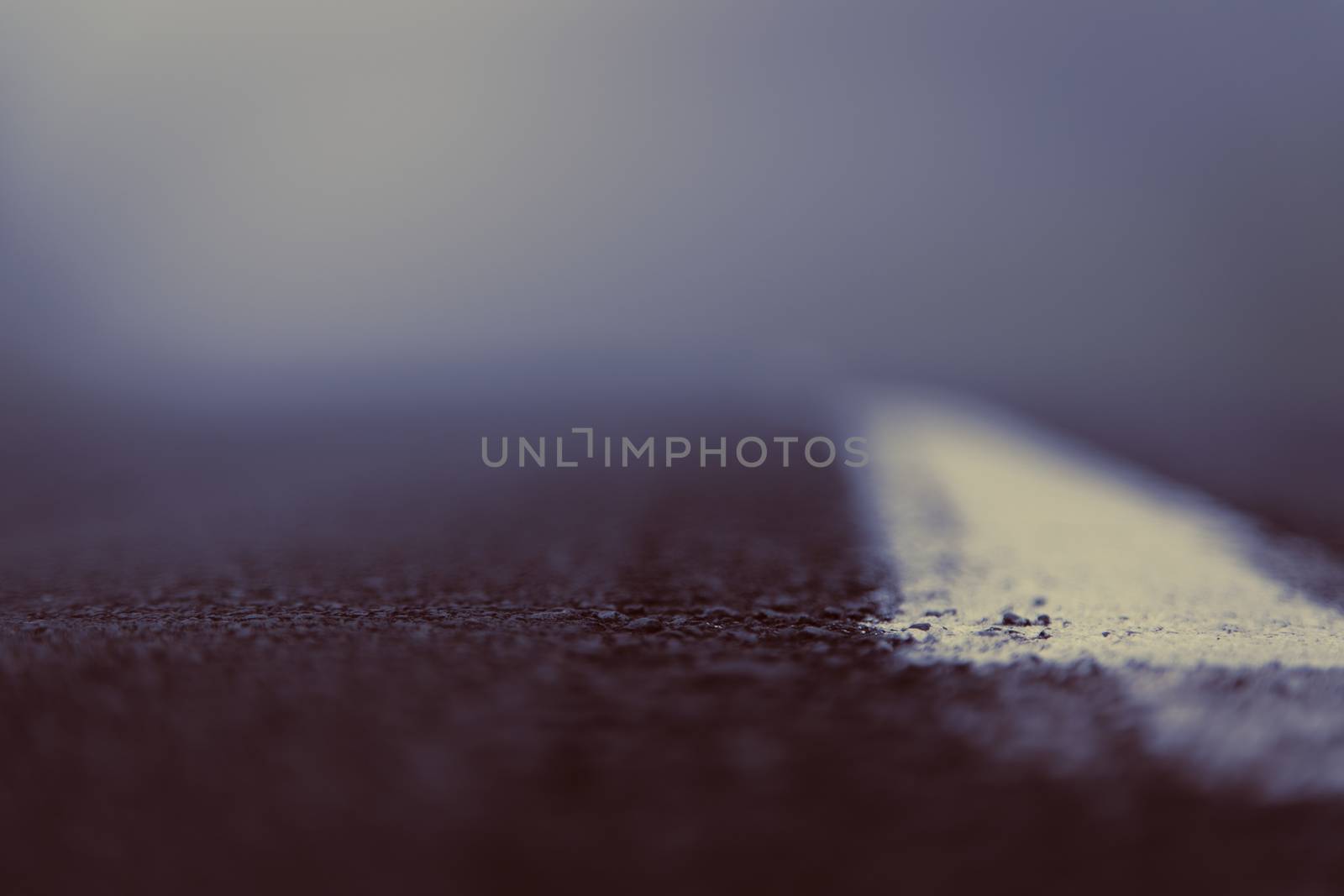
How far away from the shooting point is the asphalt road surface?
0.50 ft

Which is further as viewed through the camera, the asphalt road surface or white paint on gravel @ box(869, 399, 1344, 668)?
white paint on gravel @ box(869, 399, 1344, 668)

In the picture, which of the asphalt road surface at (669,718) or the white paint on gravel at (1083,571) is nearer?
the asphalt road surface at (669,718)

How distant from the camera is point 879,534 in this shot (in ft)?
1.56

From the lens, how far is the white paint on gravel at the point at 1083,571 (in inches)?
11.1

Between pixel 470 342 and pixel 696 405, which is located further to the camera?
pixel 470 342

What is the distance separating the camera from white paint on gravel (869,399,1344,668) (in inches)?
11.1

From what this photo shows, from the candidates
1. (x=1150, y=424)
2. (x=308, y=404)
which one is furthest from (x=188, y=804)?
(x=1150, y=424)

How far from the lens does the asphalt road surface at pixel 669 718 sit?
0.15 metres

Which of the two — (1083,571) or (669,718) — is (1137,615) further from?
(669,718)

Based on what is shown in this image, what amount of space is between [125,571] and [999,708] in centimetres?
39

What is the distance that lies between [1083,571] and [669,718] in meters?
0.29

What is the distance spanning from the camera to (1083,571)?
41 centimetres

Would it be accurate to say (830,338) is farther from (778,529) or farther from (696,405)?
(778,529)

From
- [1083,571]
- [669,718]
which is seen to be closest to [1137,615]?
[1083,571]
